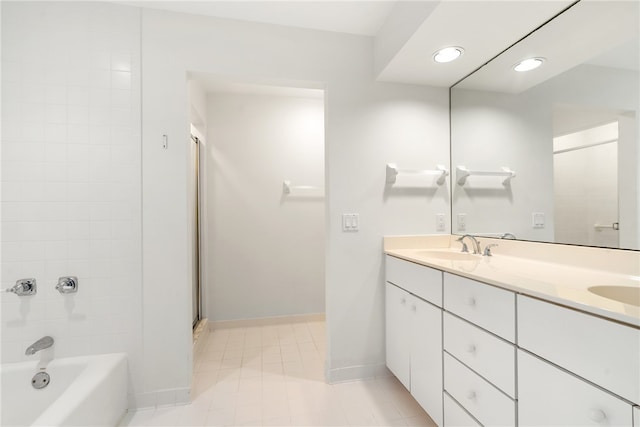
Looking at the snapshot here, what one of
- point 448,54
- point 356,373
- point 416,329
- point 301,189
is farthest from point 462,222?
point 301,189

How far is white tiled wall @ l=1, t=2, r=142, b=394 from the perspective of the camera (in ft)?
4.92

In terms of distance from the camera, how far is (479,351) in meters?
1.10

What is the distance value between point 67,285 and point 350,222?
173 cm

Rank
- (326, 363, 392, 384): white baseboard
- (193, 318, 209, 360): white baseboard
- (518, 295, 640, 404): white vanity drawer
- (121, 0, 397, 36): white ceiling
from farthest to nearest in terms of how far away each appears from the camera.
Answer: (193, 318, 209, 360): white baseboard → (326, 363, 392, 384): white baseboard → (121, 0, 397, 36): white ceiling → (518, 295, 640, 404): white vanity drawer

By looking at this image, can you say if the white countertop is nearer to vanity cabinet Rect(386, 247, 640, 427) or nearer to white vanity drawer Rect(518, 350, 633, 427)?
vanity cabinet Rect(386, 247, 640, 427)

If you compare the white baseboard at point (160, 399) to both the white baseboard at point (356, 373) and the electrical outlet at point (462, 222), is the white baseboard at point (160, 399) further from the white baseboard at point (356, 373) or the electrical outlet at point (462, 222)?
the electrical outlet at point (462, 222)

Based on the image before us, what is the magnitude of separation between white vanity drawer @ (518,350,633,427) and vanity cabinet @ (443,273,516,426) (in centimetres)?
4

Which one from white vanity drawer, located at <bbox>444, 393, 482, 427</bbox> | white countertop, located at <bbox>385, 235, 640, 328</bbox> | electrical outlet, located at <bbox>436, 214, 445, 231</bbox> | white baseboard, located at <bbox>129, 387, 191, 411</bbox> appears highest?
electrical outlet, located at <bbox>436, 214, 445, 231</bbox>

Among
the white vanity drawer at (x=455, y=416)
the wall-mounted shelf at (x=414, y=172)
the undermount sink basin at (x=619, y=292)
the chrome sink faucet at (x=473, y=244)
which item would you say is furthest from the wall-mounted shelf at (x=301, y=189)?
the undermount sink basin at (x=619, y=292)

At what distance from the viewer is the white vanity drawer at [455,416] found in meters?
1.14

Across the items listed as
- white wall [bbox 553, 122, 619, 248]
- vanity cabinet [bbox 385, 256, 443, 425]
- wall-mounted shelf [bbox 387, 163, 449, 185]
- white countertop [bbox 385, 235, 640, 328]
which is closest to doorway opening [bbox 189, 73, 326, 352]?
wall-mounted shelf [bbox 387, 163, 449, 185]

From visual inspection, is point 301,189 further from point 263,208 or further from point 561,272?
point 561,272

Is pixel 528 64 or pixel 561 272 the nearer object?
pixel 561 272

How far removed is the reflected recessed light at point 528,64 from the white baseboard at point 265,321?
270 centimetres
